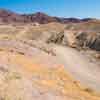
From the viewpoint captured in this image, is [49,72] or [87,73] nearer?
[49,72]

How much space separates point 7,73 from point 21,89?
338 centimetres

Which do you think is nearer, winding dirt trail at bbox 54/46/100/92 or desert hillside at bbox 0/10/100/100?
desert hillside at bbox 0/10/100/100

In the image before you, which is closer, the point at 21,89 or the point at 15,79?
the point at 21,89

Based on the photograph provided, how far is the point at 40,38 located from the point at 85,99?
7066 centimetres

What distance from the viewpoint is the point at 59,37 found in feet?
288

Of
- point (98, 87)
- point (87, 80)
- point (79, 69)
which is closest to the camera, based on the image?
point (98, 87)

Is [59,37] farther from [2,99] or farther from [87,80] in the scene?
[2,99]

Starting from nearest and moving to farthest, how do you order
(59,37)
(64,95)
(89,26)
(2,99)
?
(2,99) < (64,95) < (59,37) < (89,26)

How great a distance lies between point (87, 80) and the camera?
35625mm

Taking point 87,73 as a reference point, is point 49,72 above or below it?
above

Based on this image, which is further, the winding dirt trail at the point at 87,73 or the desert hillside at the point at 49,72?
the winding dirt trail at the point at 87,73

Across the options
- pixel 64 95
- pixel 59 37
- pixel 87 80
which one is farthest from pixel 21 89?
pixel 59 37

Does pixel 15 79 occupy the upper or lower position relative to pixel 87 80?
upper

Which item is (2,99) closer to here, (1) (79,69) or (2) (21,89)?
(2) (21,89)
